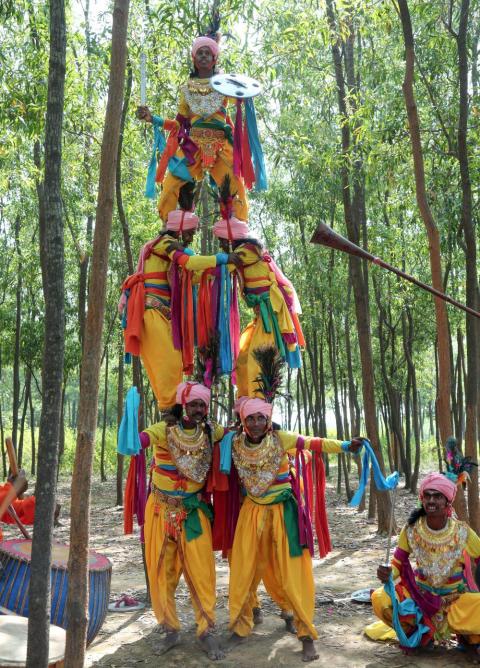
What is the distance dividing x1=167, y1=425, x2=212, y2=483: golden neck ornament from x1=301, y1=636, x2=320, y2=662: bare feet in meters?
1.37

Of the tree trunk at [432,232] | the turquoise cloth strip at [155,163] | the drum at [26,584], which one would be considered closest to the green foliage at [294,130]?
the tree trunk at [432,232]

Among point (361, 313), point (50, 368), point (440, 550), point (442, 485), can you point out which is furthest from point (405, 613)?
point (361, 313)

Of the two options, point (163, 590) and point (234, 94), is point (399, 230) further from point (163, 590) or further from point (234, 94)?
point (163, 590)

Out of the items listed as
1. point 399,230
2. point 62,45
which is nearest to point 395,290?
point 399,230

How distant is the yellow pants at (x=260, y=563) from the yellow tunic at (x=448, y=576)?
0.57 m

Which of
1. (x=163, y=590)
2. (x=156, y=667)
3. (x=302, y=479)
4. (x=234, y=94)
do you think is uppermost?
(x=234, y=94)

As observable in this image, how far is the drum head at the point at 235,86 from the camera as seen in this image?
6027mm

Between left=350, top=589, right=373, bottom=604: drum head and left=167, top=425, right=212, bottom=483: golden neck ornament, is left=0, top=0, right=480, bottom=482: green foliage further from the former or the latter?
left=350, top=589, right=373, bottom=604: drum head

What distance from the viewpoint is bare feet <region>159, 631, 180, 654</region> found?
18.2 feet

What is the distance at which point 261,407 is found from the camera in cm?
560

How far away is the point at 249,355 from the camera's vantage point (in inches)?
249

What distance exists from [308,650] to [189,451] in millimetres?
1644

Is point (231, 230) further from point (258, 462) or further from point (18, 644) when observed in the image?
point (18, 644)

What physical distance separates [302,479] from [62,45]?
3.68m
